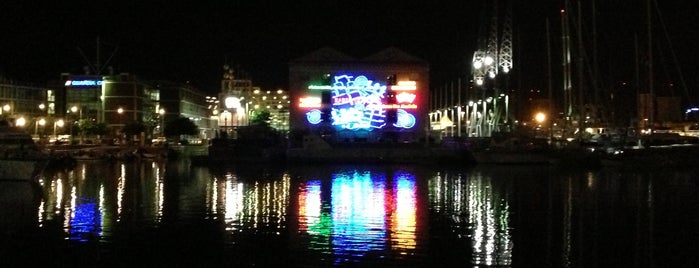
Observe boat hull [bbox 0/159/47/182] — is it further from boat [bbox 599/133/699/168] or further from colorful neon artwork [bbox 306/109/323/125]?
colorful neon artwork [bbox 306/109/323/125]

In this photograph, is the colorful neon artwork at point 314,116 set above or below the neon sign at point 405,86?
below

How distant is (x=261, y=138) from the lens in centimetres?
8019

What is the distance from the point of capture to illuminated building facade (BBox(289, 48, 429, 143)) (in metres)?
84.2

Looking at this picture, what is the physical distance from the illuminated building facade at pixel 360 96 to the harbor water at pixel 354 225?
43.0 m

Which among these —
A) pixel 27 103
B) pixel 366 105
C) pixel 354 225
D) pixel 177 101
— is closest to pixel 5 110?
pixel 27 103

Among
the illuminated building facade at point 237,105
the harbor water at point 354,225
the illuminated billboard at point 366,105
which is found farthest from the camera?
the illuminated building facade at point 237,105

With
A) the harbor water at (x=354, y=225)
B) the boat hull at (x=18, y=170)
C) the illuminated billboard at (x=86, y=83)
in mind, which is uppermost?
the illuminated billboard at (x=86, y=83)

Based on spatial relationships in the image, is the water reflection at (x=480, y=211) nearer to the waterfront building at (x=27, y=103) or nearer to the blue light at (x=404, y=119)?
the blue light at (x=404, y=119)

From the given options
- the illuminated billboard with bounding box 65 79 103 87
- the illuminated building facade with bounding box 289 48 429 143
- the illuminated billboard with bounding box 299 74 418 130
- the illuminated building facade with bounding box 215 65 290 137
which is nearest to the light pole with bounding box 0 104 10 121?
the illuminated billboard with bounding box 65 79 103 87

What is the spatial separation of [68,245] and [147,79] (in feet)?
412

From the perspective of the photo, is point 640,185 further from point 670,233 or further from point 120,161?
point 120,161

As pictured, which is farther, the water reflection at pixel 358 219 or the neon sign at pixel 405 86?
the neon sign at pixel 405 86

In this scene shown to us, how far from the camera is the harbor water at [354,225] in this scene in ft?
57.7

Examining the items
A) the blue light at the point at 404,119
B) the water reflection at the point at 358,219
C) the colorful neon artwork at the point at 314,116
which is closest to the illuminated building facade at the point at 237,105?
the colorful neon artwork at the point at 314,116
